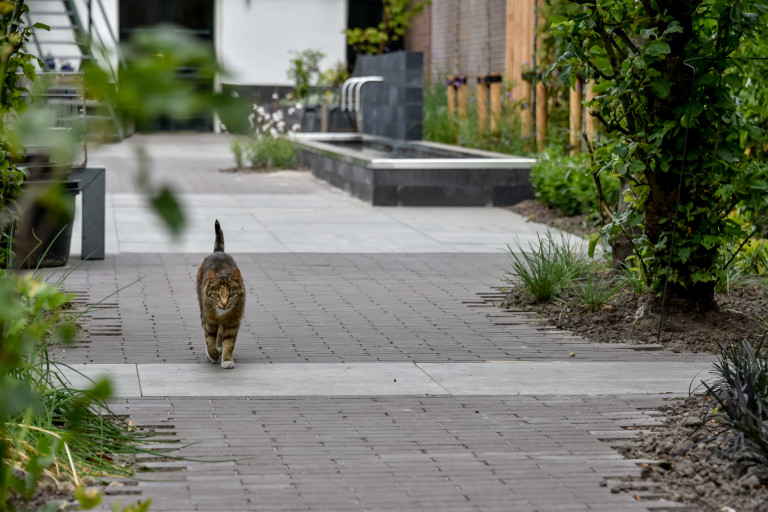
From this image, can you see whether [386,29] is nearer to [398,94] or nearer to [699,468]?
[398,94]

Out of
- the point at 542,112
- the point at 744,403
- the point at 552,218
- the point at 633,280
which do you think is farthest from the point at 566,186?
the point at 744,403

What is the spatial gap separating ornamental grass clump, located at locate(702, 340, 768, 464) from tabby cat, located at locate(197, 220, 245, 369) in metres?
2.73

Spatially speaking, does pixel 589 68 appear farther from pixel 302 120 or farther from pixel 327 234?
pixel 302 120

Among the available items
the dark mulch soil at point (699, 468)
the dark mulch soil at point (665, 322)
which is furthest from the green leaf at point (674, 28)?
the dark mulch soil at point (699, 468)

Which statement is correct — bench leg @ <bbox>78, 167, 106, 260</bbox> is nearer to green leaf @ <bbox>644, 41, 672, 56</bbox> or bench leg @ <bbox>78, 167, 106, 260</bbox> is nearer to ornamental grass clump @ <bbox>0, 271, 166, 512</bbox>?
ornamental grass clump @ <bbox>0, 271, 166, 512</bbox>

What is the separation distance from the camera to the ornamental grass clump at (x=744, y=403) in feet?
15.8

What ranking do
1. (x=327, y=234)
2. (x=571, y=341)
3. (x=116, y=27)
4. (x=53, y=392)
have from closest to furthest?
(x=53, y=392) < (x=571, y=341) < (x=327, y=234) < (x=116, y=27)

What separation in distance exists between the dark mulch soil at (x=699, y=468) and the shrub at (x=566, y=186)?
7867mm

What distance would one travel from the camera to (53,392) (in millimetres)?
5191

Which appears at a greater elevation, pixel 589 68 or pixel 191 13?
pixel 191 13

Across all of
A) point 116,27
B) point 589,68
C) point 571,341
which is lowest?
point 571,341

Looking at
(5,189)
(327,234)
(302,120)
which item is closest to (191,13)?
(302,120)

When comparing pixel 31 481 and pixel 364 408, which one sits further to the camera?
pixel 364 408

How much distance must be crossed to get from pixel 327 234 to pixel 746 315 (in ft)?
20.1
